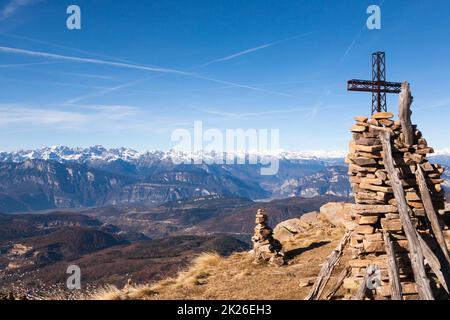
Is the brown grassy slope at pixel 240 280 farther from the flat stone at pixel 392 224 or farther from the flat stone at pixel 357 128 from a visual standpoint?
the flat stone at pixel 357 128

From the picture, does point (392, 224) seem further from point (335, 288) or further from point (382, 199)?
point (335, 288)

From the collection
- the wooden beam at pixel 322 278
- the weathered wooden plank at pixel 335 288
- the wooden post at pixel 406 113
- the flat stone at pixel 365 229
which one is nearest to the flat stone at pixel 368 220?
the flat stone at pixel 365 229

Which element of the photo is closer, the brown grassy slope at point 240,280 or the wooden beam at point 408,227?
the wooden beam at point 408,227

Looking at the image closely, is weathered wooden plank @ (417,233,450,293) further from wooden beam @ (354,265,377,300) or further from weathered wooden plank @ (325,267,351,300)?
weathered wooden plank @ (325,267,351,300)

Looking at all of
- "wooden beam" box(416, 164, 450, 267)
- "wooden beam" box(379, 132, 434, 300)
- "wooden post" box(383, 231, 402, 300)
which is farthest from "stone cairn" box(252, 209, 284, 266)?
"wooden beam" box(379, 132, 434, 300)

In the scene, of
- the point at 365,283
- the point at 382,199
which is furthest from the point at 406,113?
the point at 365,283
